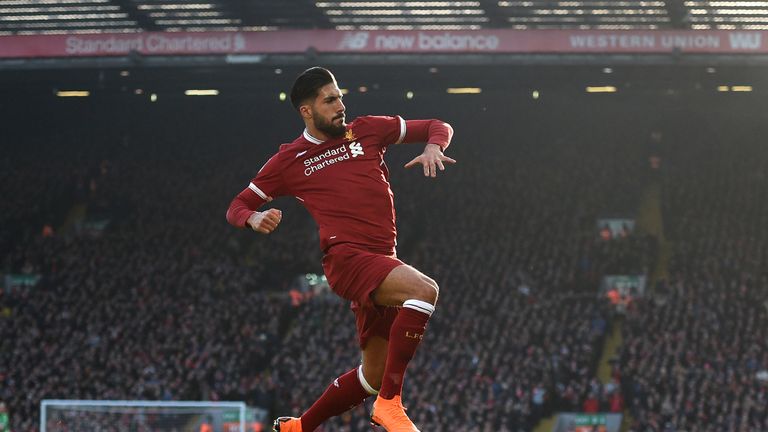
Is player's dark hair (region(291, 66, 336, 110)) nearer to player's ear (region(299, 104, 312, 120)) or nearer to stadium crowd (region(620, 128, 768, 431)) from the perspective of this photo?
player's ear (region(299, 104, 312, 120))

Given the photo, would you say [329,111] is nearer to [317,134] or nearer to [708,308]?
[317,134]

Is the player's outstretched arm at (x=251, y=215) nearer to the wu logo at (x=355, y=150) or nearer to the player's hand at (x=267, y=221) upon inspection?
the player's hand at (x=267, y=221)

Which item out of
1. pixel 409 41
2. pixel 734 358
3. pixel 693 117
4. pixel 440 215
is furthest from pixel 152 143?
pixel 734 358

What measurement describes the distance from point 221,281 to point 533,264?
820cm

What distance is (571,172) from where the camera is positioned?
1374 inches

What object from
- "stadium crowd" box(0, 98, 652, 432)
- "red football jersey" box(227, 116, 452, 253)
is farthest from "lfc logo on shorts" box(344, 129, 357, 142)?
"stadium crowd" box(0, 98, 652, 432)

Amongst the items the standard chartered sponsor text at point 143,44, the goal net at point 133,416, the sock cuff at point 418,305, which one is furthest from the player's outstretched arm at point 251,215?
the standard chartered sponsor text at point 143,44

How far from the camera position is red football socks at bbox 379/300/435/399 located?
20.7ft

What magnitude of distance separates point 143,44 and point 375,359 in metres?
23.6

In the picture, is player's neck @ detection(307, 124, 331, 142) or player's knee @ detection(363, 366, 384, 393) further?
player's knee @ detection(363, 366, 384, 393)

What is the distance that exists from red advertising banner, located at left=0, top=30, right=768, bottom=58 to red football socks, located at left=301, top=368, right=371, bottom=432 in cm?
2197

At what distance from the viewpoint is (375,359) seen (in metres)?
6.81

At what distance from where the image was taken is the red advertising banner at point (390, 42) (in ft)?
91.9

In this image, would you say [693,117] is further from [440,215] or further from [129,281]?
[129,281]
